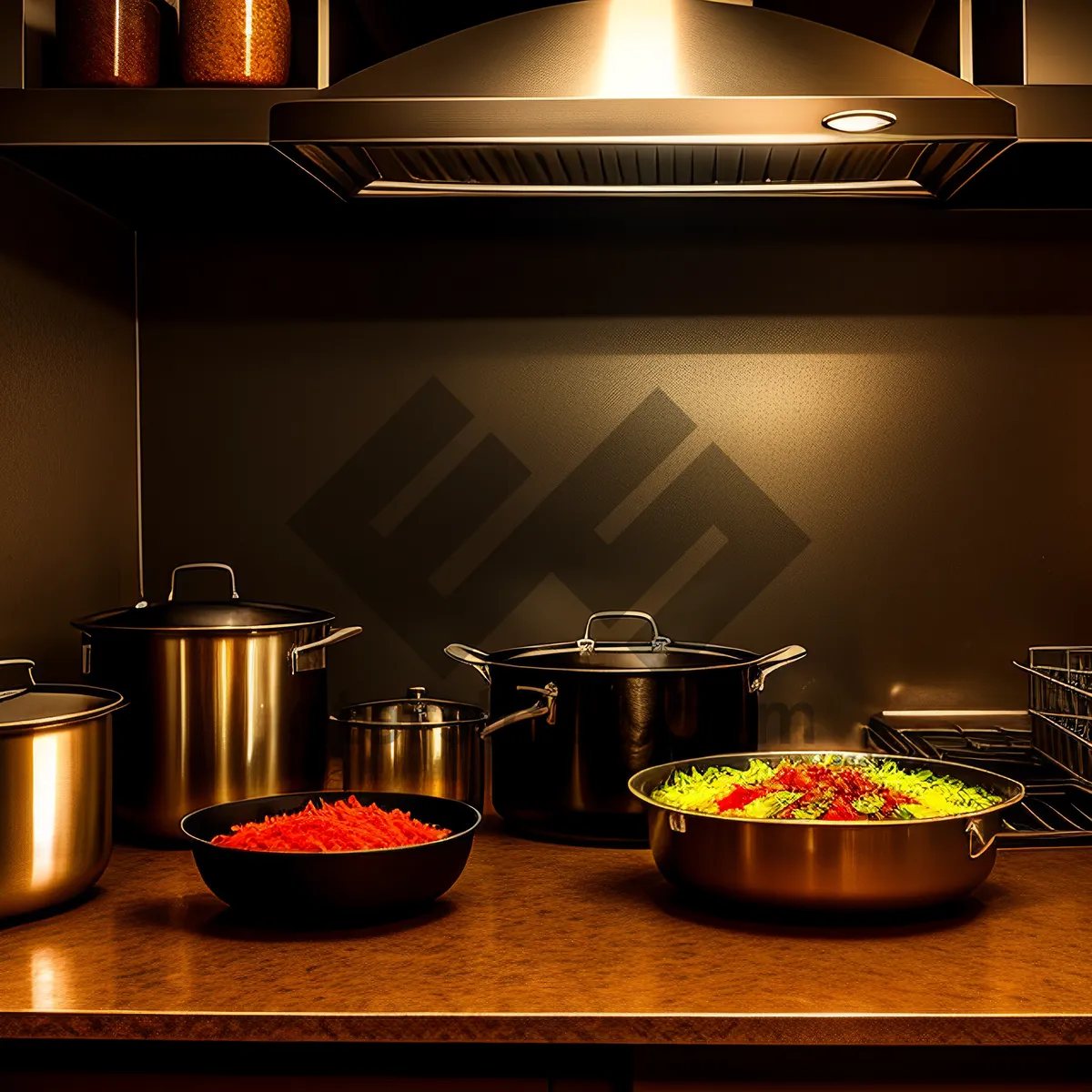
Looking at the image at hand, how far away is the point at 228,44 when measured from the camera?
4.70 ft

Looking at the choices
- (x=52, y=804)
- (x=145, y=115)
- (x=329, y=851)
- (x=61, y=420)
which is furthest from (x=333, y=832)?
(x=145, y=115)

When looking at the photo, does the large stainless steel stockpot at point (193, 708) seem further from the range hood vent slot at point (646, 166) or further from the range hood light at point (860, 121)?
the range hood light at point (860, 121)

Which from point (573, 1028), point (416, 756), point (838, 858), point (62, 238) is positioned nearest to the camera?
point (573, 1028)

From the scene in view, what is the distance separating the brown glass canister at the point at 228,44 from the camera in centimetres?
143

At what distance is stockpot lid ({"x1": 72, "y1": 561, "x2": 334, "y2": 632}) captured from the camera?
4.44ft

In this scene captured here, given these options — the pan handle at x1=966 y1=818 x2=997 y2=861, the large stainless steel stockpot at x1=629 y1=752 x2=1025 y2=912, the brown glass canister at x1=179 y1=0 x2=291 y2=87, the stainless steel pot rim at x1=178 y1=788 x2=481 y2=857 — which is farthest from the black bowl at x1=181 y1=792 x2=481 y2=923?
the brown glass canister at x1=179 y1=0 x2=291 y2=87

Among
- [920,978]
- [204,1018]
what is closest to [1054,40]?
[920,978]

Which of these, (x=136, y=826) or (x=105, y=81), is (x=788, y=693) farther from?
(x=105, y=81)

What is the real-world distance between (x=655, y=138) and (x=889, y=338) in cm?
68

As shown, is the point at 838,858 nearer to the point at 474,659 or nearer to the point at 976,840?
the point at 976,840

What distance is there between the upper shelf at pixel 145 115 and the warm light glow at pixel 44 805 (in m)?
0.74

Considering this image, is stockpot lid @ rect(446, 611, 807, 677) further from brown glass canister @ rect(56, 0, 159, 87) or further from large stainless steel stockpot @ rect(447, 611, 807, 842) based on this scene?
brown glass canister @ rect(56, 0, 159, 87)

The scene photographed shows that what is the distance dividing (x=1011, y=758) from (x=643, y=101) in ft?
3.21

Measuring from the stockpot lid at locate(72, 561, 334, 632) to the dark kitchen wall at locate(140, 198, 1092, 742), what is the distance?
0.40 metres
